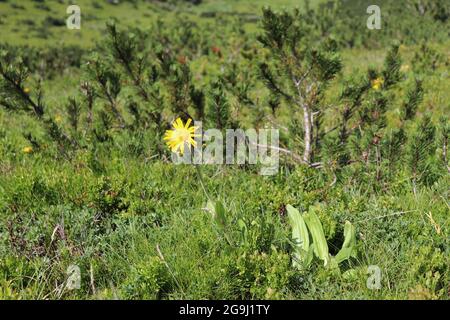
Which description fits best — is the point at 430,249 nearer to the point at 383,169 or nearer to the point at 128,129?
the point at 383,169

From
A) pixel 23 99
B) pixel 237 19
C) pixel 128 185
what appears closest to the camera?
pixel 128 185

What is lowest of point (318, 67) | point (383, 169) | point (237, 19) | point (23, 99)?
point (383, 169)

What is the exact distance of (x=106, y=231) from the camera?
3107mm

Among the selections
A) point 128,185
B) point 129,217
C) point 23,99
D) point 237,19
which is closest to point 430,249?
point 129,217

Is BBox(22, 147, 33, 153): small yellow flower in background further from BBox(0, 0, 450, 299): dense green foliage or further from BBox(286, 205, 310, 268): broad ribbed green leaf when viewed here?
BBox(286, 205, 310, 268): broad ribbed green leaf

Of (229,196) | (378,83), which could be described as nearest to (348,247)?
(229,196)

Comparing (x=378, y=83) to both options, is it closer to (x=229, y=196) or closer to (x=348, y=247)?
(x=229, y=196)

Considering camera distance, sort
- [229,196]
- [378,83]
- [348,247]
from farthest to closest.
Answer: [378,83], [229,196], [348,247]

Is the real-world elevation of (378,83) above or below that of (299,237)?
above

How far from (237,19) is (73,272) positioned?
14008 millimetres

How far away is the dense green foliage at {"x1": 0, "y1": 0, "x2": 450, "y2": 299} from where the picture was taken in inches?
98.7

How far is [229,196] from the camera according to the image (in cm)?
354

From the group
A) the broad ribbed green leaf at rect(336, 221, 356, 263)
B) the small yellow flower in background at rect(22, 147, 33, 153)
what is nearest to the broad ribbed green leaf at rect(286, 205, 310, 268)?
the broad ribbed green leaf at rect(336, 221, 356, 263)

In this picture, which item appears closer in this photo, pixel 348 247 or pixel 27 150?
pixel 348 247
